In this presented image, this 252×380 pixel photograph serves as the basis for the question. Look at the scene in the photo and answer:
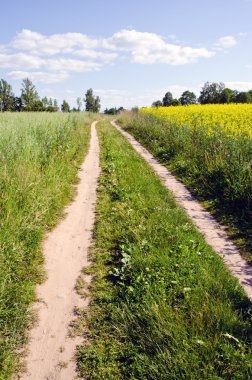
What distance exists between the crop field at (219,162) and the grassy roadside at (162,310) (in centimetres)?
147

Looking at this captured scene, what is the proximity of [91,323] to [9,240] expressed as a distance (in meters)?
2.17

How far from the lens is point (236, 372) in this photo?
3.05 m

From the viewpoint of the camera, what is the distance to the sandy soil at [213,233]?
16.5 ft

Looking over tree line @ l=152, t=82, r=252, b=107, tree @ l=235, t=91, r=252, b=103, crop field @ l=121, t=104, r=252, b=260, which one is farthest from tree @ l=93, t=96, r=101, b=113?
crop field @ l=121, t=104, r=252, b=260

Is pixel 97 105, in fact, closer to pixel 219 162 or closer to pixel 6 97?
Result: pixel 6 97

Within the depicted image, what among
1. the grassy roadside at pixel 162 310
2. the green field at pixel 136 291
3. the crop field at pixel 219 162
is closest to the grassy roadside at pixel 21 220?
the green field at pixel 136 291

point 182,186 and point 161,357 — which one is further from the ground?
point 182,186

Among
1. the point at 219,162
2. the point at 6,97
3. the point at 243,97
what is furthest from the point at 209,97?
the point at 219,162

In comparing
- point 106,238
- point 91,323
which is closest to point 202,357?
point 91,323

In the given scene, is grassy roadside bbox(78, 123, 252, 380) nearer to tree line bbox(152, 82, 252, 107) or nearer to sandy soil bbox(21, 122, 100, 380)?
sandy soil bbox(21, 122, 100, 380)

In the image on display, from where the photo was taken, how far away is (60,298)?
453cm

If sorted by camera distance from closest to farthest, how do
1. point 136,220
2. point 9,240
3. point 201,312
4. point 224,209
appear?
point 201,312, point 9,240, point 136,220, point 224,209

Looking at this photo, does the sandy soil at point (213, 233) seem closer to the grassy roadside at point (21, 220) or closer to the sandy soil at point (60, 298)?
the sandy soil at point (60, 298)

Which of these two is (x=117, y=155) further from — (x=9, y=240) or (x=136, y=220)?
(x=9, y=240)
